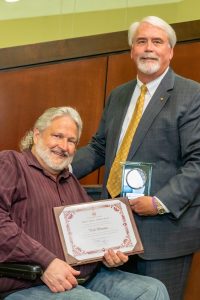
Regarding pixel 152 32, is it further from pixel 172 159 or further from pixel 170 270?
pixel 170 270

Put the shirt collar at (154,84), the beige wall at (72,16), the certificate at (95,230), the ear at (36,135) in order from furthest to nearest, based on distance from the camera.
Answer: the beige wall at (72,16), the shirt collar at (154,84), the ear at (36,135), the certificate at (95,230)

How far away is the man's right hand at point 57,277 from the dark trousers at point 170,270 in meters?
0.43

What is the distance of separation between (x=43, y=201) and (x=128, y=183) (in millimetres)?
380

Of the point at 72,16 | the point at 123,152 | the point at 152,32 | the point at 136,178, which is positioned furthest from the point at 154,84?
the point at 72,16

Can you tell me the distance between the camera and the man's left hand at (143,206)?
1.96 m

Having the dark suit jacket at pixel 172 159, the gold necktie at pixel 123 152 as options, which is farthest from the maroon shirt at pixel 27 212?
the dark suit jacket at pixel 172 159

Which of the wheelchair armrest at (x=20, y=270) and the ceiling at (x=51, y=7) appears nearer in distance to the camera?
the wheelchair armrest at (x=20, y=270)

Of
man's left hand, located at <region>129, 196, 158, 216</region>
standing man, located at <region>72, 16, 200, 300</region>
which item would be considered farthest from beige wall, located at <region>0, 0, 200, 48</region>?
man's left hand, located at <region>129, 196, 158, 216</region>

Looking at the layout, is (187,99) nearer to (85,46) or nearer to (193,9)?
(85,46)

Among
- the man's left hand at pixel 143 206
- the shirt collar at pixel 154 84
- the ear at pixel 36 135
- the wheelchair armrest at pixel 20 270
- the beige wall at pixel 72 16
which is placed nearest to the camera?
A: the wheelchair armrest at pixel 20 270

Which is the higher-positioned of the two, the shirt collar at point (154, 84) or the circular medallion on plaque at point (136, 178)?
the shirt collar at point (154, 84)

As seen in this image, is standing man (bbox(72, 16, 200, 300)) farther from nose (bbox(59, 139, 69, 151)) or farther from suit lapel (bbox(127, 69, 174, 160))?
nose (bbox(59, 139, 69, 151))

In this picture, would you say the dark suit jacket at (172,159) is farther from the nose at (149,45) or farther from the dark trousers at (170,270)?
the nose at (149,45)

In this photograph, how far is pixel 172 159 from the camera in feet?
6.81
